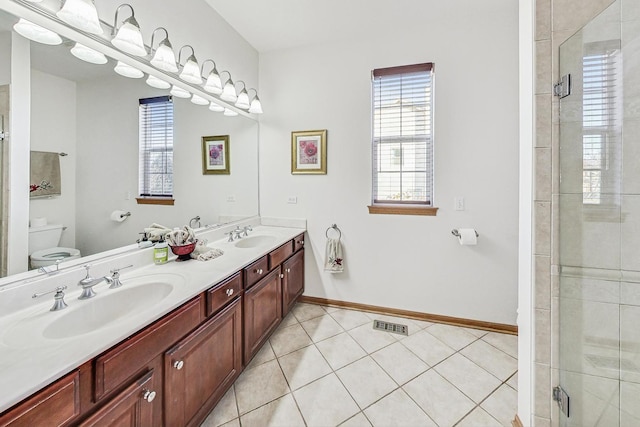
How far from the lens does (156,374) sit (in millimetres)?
1069

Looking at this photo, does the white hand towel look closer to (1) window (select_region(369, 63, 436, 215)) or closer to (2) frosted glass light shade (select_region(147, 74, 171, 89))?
(1) window (select_region(369, 63, 436, 215))

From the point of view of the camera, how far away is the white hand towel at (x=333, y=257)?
8.64 ft

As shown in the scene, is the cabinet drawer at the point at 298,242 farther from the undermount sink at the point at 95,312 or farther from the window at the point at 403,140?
the undermount sink at the point at 95,312

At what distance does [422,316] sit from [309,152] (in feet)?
6.42

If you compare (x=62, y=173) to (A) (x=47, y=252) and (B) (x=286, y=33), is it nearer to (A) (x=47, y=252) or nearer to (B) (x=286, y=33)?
(A) (x=47, y=252)

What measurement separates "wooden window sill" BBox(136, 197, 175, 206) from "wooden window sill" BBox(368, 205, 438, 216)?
1.71m

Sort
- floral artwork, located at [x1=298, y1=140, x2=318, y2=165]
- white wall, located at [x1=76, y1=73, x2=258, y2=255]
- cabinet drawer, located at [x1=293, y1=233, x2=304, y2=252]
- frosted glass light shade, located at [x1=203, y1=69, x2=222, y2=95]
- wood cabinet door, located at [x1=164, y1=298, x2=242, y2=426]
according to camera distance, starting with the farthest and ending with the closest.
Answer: floral artwork, located at [x1=298, y1=140, x2=318, y2=165] < cabinet drawer, located at [x1=293, y1=233, x2=304, y2=252] < frosted glass light shade, located at [x1=203, y1=69, x2=222, y2=95] < white wall, located at [x1=76, y1=73, x2=258, y2=255] < wood cabinet door, located at [x1=164, y1=298, x2=242, y2=426]

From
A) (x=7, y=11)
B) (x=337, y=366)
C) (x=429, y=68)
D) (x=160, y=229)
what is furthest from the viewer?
(x=429, y=68)

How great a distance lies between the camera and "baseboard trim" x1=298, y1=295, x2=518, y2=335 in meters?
2.35

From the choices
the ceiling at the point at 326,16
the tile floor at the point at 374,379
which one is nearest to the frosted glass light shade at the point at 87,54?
the ceiling at the point at 326,16

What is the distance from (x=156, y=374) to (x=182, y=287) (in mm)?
361

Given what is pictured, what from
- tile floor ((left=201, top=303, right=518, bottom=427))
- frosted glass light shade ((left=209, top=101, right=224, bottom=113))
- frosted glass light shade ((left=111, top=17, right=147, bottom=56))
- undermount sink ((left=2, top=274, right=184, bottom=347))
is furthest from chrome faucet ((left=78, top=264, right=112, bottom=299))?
frosted glass light shade ((left=209, top=101, right=224, bottom=113))

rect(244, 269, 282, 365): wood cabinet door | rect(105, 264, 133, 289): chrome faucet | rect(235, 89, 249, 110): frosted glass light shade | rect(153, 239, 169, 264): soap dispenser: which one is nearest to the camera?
rect(105, 264, 133, 289): chrome faucet

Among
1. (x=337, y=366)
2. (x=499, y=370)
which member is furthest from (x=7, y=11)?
(x=499, y=370)
